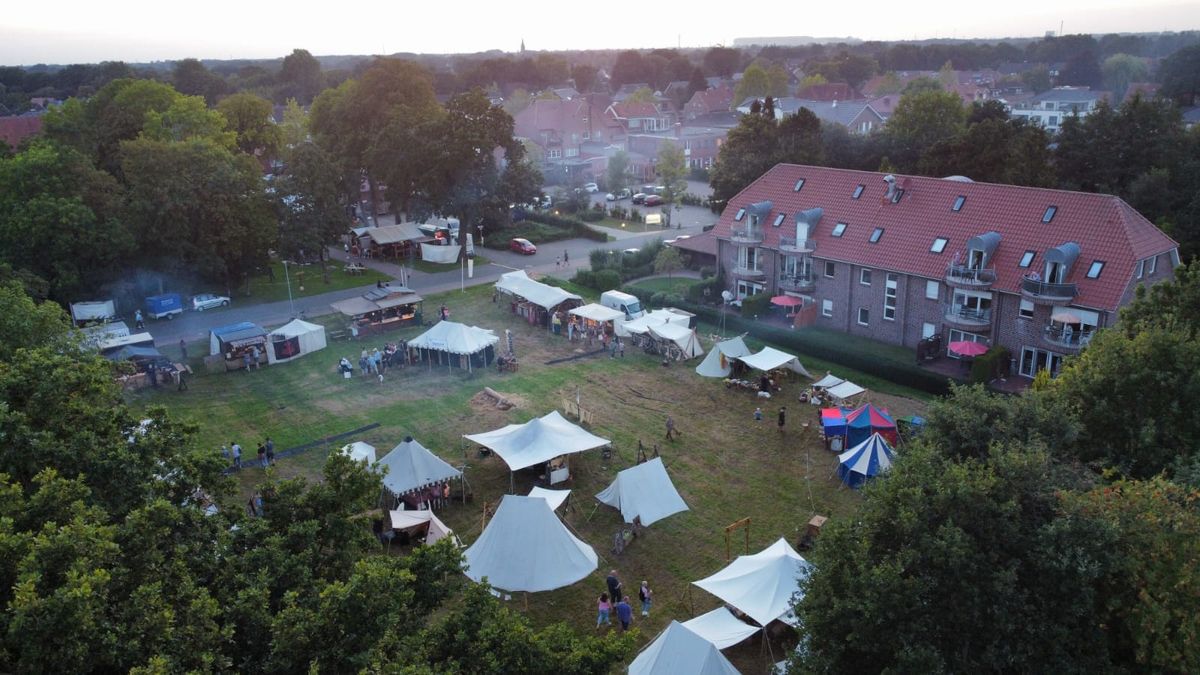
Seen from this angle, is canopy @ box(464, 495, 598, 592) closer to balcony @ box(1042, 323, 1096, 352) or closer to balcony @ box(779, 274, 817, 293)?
balcony @ box(1042, 323, 1096, 352)

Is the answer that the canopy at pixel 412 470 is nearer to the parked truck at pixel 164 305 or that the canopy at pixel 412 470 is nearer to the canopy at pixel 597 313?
the canopy at pixel 597 313

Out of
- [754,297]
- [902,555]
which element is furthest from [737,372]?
[902,555]

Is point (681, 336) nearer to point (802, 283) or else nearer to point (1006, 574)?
point (802, 283)

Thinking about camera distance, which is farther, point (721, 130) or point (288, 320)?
point (721, 130)

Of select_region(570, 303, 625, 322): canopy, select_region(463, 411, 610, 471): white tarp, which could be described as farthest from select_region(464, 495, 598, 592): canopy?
select_region(570, 303, 625, 322): canopy

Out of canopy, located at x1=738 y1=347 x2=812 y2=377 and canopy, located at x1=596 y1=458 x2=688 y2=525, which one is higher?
canopy, located at x1=738 y1=347 x2=812 y2=377

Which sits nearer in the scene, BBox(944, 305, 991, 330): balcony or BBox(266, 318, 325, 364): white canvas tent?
BBox(944, 305, 991, 330): balcony

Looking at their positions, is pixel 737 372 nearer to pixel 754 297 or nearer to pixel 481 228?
pixel 754 297

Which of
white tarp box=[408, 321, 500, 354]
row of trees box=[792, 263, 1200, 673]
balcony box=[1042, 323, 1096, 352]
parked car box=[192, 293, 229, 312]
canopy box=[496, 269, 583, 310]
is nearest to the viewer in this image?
row of trees box=[792, 263, 1200, 673]
